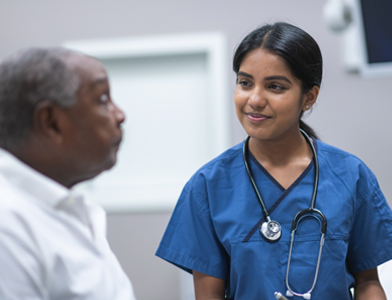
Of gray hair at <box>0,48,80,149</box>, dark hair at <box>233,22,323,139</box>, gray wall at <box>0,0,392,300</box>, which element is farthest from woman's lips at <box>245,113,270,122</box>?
gray wall at <box>0,0,392,300</box>

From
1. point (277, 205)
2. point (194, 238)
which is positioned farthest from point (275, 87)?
point (194, 238)

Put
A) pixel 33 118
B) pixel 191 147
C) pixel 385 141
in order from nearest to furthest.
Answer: pixel 33 118 < pixel 385 141 < pixel 191 147

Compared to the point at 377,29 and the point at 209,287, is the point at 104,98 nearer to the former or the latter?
the point at 209,287

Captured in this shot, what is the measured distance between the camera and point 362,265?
3.65ft

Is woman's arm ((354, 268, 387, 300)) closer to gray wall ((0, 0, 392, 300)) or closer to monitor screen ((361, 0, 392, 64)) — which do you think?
monitor screen ((361, 0, 392, 64))

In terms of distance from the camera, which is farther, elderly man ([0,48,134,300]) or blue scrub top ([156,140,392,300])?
blue scrub top ([156,140,392,300])

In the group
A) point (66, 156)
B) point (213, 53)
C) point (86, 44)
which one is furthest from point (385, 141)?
point (66, 156)

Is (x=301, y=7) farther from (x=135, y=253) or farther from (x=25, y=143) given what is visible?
(x=25, y=143)

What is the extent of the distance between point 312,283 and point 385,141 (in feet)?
4.86

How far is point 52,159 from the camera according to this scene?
660 mm

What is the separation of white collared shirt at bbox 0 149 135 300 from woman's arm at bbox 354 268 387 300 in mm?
682

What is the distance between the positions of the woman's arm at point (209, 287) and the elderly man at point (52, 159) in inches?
16.7

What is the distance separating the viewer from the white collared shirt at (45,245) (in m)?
0.56

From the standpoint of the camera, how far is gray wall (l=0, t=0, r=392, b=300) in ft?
7.41
